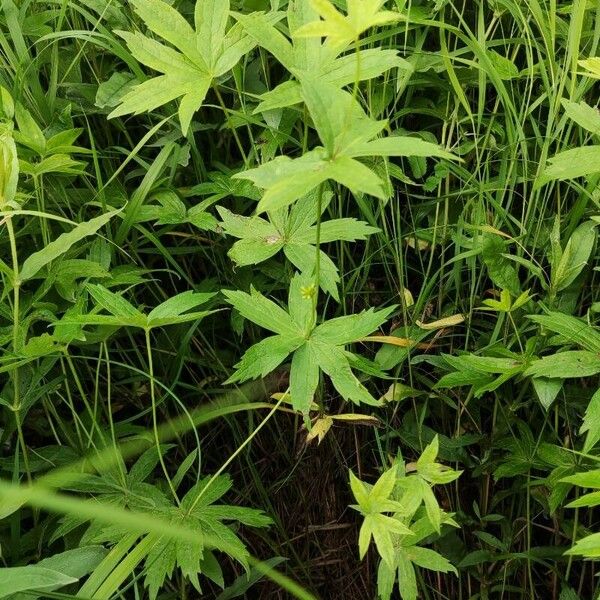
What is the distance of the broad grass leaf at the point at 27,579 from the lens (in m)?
0.75

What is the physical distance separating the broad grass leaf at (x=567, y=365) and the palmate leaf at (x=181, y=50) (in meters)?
0.52

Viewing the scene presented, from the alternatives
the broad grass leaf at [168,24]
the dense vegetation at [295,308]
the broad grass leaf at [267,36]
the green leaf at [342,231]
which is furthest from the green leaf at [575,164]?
the broad grass leaf at [168,24]

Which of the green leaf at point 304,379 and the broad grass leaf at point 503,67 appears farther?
the broad grass leaf at point 503,67

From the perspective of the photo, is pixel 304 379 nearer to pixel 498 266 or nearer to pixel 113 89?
pixel 498 266

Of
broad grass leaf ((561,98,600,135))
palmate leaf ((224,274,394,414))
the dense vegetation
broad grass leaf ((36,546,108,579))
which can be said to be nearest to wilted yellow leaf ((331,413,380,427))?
the dense vegetation

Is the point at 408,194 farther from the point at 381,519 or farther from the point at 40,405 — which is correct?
the point at 40,405

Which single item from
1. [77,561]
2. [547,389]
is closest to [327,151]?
[547,389]

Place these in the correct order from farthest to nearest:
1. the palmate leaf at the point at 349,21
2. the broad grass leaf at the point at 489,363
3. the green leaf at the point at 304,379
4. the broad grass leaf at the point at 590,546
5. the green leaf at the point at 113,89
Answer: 1. the green leaf at the point at 113,89
2. the broad grass leaf at the point at 489,363
3. the green leaf at the point at 304,379
4. the broad grass leaf at the point at 590,546
5. the palmate leaf at the point at 349,21

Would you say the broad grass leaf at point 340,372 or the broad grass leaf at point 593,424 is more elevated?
the broad grass leaf at point 340,372

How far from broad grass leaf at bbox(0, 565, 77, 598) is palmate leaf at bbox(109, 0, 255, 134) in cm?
52

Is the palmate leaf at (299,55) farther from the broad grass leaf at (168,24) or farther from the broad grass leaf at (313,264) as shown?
the broad grass leaf at (313,264)

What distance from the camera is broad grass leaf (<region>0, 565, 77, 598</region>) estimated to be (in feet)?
2.47

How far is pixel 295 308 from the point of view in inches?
38.8

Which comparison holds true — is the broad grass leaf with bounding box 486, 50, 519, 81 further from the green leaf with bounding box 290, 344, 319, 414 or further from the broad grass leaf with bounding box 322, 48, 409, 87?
the green leaf with bounding box 290, 344, 319, 414
